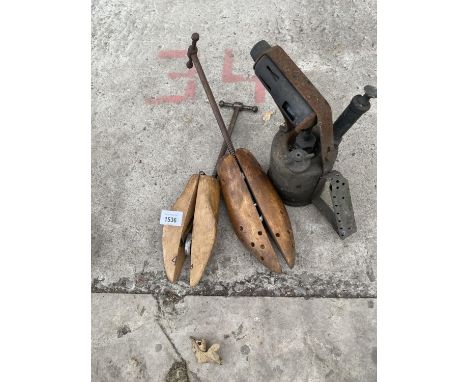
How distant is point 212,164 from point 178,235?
1.79ft

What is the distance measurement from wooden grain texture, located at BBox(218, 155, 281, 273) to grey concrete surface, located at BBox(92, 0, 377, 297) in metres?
0.17

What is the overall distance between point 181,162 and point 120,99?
0.62m

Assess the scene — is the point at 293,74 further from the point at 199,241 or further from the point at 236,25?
the point at 236,25

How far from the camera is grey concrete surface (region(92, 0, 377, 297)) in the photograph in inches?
89.7

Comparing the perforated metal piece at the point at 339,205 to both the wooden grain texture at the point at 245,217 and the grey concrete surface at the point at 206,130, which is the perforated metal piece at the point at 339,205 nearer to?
the grey concrete surface at the point at 206,130

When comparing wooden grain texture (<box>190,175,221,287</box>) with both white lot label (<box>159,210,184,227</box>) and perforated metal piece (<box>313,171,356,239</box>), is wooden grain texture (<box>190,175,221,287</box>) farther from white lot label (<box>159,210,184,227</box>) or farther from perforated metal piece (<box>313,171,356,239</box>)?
perforated metal piece (<box>313,171,356,239</box>)

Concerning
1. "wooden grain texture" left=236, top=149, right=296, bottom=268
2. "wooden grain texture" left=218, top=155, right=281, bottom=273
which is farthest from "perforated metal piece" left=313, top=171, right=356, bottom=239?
"wooden grain texture" left=218, top=155, right=281, bottom=273

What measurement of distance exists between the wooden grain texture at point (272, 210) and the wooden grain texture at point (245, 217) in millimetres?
37

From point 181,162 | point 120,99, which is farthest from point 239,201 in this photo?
point 120,99

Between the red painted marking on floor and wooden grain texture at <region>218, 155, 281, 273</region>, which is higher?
the red painted marking on floor

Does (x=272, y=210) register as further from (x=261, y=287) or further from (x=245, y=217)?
(x=261, y=287)

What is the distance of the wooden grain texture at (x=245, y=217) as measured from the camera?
2.11 metres

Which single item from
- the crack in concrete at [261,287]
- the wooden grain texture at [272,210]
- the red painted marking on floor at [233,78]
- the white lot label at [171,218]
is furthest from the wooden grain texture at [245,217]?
the red painted marking on floor at [233,78]

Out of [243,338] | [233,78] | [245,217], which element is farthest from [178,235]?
[233,78]
